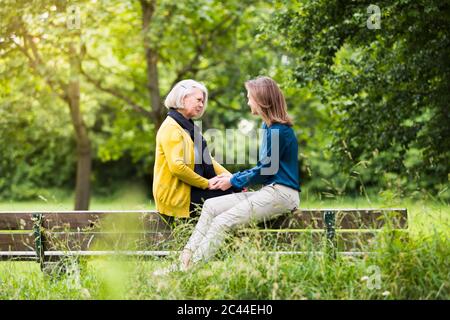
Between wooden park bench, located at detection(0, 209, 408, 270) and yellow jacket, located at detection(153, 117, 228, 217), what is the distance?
0.16 m

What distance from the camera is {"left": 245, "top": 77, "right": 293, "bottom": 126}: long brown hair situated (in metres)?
5.08

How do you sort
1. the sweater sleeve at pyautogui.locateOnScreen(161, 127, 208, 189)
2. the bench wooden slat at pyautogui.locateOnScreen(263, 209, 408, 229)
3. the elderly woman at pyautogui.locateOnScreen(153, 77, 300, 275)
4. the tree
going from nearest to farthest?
the bench wooden slat at pyautogui.locateOnScreen(263, 209, 408, 229), the elderly woman at pyautogui.locateOnScreen(153, 77, 300, 275), the sweater sleeve at pyautogui.locateOnScreen(161, 127, 208, 189), the tree

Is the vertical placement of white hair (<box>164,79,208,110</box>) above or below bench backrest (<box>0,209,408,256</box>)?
above

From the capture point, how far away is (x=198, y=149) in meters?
5.50

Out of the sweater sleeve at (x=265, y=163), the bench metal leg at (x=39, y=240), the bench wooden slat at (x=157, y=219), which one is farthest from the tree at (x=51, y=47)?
the sweater sleeve at (x=265, y=163)

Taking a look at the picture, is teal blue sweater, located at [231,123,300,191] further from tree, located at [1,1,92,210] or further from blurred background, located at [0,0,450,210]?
tree, located at [1,1,92,210]

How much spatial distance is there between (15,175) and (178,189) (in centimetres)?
2371

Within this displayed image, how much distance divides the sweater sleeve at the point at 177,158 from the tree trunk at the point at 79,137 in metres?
9.37

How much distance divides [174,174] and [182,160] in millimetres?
130

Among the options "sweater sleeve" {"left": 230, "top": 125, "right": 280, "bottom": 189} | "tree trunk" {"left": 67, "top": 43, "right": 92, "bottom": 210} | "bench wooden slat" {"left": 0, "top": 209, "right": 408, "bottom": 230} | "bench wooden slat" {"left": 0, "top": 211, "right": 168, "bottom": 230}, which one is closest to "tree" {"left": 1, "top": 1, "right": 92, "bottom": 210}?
"tree trunk" {"left": 67, "top": 43, "right": 92, "bottom": 210}

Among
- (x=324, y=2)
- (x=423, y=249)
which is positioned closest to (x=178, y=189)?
(x=423, y=249)

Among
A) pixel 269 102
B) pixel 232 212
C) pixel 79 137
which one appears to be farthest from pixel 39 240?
pixel 79 137

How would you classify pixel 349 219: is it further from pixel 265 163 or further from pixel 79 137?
pixel 79 137

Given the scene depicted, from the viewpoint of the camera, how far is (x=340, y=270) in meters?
4.26
